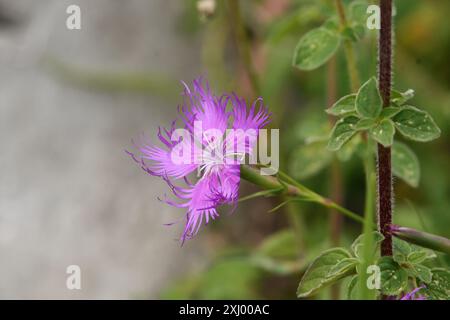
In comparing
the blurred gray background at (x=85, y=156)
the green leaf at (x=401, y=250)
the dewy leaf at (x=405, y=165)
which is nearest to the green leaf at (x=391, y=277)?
the green leaf at (x=401, y=250)

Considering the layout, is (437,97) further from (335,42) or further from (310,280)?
(310,280)

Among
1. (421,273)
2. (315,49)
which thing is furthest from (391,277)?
(315,49)

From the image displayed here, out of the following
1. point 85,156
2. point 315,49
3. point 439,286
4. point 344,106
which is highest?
point 85,156

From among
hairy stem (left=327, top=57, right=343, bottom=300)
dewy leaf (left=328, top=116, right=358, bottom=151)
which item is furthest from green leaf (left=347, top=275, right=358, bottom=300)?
hairy stem (left=327, top=57, right=343, bottom=300)

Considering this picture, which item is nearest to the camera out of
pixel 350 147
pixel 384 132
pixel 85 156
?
pixel 384 132

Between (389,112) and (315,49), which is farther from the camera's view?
(315,49)

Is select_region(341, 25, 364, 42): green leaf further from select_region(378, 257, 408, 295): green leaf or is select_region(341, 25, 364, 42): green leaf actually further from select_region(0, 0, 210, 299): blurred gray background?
select_region(0, 0, 210, 299): blurred gray background

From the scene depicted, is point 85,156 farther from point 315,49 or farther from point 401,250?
point 401,250

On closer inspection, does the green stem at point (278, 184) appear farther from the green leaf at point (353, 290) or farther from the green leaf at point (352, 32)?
the green leaf at point (352, 32)
